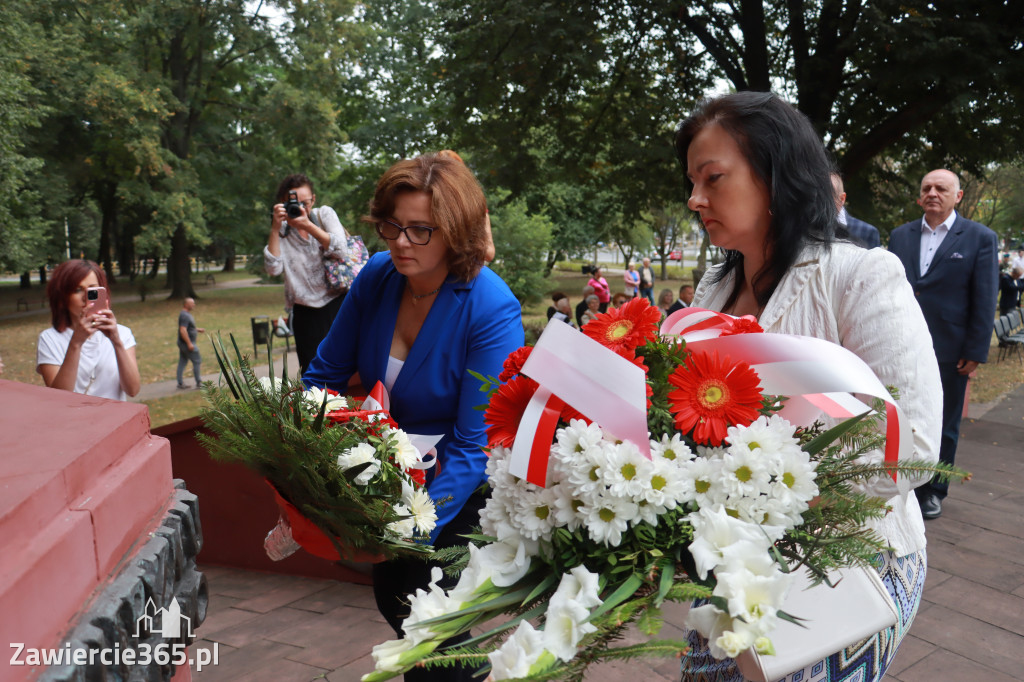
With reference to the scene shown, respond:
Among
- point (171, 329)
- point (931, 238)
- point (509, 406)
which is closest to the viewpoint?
point (509, 406)

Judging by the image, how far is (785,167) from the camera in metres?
1.63

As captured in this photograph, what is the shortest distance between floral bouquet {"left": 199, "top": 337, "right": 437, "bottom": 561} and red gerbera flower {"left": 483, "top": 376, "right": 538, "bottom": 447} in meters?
0.52

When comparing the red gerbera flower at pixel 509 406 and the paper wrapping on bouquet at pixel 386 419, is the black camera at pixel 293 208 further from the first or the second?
the red gerbera flower at pixel 509 406

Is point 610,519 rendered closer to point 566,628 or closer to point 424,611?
point 566,628

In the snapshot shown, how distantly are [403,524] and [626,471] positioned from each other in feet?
2.93

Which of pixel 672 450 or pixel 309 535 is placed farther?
pixel 309 535

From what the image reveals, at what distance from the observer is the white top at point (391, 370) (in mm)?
2377

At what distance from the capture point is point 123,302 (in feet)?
94.4

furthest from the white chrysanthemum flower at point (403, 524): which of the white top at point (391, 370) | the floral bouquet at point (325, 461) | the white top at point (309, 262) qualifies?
the white top at point (309, 262)

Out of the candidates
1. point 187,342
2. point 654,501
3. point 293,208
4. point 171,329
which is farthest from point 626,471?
point 171,329

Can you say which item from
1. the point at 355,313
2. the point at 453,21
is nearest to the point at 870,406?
the point at 355,313

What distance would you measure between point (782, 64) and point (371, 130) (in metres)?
17.6

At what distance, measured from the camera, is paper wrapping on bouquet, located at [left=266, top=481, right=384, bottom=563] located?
6.34 ft

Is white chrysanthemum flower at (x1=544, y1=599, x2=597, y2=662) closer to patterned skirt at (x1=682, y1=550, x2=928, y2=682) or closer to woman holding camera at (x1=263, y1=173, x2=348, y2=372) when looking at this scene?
patterned skirt at (x1=682, y1=550, x2=928, y2=682)
